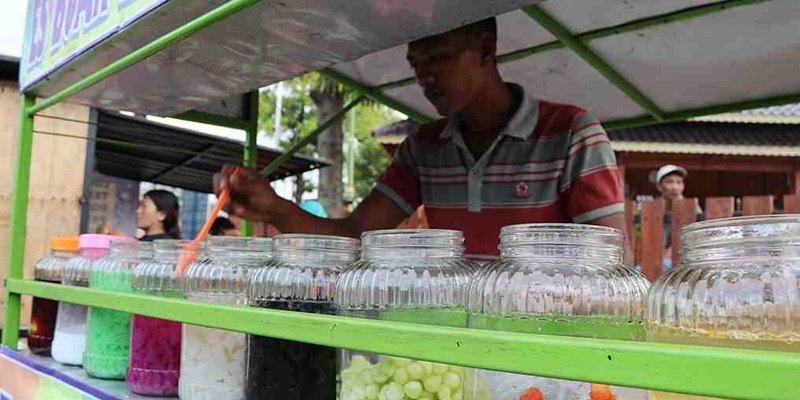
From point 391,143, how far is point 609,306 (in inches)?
297

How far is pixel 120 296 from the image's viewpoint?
4.28 ft

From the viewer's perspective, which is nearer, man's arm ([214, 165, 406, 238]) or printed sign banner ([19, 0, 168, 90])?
printed sign banner ([19, 0, 168, 90])

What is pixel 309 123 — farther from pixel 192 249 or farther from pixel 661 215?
pixel 192 249

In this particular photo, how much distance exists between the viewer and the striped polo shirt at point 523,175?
5.69ft

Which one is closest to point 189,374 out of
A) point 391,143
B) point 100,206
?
point 100,206

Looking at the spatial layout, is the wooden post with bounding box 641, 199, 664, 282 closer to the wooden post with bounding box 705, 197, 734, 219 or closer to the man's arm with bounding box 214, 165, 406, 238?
the wooden post with bounding box 705, 197, 734, 219

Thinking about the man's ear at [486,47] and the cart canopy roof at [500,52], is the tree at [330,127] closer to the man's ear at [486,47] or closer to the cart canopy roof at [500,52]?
the cart canopy roof at [500,52]

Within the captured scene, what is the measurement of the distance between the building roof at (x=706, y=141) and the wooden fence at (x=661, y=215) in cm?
237

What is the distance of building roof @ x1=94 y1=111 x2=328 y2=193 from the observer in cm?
502

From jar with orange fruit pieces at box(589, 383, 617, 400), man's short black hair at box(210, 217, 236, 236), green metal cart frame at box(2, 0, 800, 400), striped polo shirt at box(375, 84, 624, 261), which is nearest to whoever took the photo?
green metal cart frame at box(2, 0, 800, 400)

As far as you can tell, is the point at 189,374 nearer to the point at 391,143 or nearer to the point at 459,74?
the point at 459,74

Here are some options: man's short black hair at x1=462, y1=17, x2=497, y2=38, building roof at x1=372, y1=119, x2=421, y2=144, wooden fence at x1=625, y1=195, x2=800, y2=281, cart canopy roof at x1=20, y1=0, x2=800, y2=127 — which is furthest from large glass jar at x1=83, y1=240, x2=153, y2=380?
building roof at x1=372, y1=119, x2=421, y2=144

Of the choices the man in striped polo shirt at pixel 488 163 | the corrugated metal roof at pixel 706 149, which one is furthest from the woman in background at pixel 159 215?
the corrugated metal roof at pixel 706 149

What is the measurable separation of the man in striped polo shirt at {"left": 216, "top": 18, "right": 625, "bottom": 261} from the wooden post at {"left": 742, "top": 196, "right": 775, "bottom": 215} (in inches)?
143
